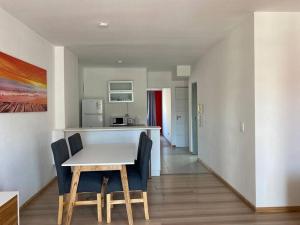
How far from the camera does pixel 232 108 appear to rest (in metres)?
4.13

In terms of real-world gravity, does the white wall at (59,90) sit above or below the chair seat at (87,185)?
above

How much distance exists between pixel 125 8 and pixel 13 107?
1806mm

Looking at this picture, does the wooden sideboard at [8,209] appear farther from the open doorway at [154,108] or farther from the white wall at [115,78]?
the open doorway at [154,108]

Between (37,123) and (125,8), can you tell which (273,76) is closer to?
(125,8)

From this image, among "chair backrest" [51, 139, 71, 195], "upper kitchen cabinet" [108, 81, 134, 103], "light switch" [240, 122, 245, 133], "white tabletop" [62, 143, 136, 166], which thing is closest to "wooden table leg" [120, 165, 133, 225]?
"white tabletop" [62, 143, 136, 166]

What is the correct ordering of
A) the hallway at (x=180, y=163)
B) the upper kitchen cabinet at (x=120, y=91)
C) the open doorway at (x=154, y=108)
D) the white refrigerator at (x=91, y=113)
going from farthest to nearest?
the open doorway at (x=154, y=108) → the upper kitchen cabinet at (x=120, y=91) → the white refrigerator at (x=91, y=113) → the hallway at (x=180, y=163)

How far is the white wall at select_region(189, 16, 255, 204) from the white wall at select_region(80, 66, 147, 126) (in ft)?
7.19

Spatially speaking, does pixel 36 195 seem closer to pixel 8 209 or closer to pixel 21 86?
pixel 21 86

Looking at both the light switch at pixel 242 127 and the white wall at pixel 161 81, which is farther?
the white wall at pixel 161 81

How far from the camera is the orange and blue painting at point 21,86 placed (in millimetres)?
3076

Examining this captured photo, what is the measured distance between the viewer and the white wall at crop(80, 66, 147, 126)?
24.5 ft

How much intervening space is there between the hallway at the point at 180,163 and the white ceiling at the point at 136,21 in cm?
248

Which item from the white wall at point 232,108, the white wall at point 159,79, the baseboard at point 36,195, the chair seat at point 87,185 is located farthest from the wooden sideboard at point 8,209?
the white wall at point 159,79

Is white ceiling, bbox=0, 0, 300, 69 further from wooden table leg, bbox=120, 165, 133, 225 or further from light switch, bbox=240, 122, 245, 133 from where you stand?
wooden table leg, bbox=120, 165, 133, 225
